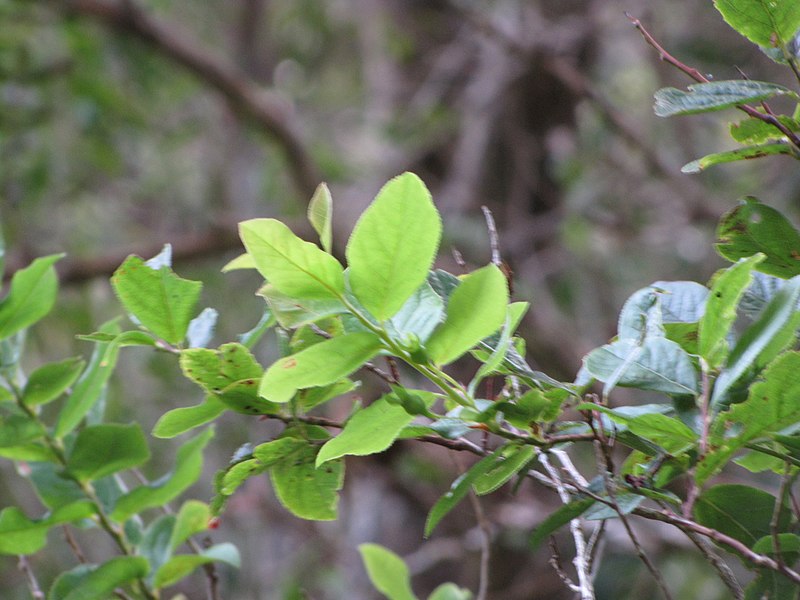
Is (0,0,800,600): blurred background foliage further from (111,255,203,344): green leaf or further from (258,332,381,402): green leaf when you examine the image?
(258,332,381,402): green leaf

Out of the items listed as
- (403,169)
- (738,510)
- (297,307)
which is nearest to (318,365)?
(297,307)

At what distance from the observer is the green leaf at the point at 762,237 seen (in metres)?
0.49

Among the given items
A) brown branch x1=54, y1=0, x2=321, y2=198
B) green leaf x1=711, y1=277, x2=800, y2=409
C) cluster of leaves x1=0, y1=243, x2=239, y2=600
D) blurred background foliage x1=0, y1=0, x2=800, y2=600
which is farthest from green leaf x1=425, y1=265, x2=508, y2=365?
brown branch x1=54, y1=0, x2=321, y2=198

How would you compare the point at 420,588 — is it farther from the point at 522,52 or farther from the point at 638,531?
the point at 522,52

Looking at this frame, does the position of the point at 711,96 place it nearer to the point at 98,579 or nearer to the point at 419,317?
the point at 419,317

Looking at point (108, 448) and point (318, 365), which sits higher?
point (318, 365)

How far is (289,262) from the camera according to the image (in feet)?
1.30

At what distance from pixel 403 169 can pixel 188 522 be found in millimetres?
1939

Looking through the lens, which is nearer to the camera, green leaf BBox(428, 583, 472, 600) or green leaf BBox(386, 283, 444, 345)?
green leaf BBox(386, 283, 444, 345)

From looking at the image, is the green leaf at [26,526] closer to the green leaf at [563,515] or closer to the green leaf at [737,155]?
the green leaf at [563,515]

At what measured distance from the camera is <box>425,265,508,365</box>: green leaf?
0.40 meters

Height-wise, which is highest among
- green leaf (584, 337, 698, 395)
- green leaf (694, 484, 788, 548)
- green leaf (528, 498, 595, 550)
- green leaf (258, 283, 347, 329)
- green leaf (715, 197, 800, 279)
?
green leaf (715, 197, 800, 279)

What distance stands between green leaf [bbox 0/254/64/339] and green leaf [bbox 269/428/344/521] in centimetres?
25

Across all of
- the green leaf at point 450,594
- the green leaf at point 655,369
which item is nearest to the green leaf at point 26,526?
the green leaf at point 450,594
